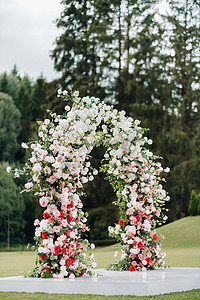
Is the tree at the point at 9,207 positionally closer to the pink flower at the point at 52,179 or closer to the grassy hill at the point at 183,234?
the grassy hill at the point at 183,234

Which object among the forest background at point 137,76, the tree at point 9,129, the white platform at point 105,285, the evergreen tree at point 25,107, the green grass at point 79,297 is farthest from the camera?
the evergreen tree at point 25,107

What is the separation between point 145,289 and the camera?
18.5ft

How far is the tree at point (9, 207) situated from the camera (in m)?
25.2

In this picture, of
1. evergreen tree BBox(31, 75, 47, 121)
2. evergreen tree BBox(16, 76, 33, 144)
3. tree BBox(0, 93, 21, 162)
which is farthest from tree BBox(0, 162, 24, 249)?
evergreen tree BBox(31, 75, 47, 121)

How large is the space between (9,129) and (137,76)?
8191 mm

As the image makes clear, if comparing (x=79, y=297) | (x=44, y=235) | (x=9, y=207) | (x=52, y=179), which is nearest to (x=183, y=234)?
(x=9, y=207)

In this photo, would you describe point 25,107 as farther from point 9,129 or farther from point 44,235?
point 44,235

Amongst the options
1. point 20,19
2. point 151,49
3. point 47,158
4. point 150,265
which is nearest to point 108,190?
point 151,49

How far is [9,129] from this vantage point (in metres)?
28.0

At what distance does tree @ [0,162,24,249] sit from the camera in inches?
993

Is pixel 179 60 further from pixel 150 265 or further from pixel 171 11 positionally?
pixel 150 265

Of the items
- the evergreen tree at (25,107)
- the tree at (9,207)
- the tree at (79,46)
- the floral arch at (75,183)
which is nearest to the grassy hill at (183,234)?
the tree at (79,46)

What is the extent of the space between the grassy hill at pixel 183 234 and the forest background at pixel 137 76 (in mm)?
3846

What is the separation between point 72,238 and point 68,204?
0.52 meters
